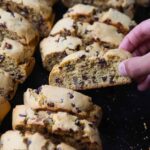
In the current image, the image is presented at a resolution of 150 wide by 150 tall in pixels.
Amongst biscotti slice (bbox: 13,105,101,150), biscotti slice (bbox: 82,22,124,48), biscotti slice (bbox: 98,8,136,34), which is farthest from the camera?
biscotti slice (bbox: 98,8,136,34)

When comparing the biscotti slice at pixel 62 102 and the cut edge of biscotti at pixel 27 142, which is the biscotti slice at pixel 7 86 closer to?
the biscotti slice at pixel 62 102

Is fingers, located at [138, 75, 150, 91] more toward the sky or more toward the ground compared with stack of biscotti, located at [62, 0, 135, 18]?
more toward the ground

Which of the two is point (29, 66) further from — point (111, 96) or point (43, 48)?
point (111, 96)

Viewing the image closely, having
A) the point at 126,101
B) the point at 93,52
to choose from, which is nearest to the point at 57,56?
the point at 93,52

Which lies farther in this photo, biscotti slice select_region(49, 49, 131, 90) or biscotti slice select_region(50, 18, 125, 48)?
biscotti slice select_region(50, 18, 125, 48)

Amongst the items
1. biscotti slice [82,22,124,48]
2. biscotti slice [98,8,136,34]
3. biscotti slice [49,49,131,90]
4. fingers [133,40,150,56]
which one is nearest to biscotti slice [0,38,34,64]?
biscotti slice [49,49,131,90]

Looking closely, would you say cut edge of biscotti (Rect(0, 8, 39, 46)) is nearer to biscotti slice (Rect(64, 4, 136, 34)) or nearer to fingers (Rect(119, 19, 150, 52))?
biscotti slice (Rect(64, 4, 136, 34))

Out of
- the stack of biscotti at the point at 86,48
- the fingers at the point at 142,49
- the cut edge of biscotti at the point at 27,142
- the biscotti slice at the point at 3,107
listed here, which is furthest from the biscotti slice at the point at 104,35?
the cut edge of biscotti at the point at 27,142
